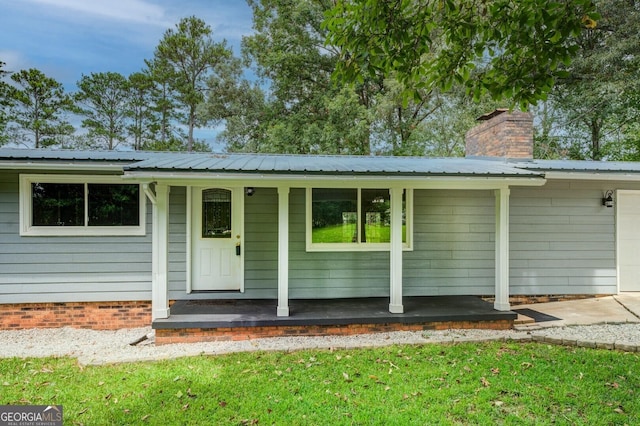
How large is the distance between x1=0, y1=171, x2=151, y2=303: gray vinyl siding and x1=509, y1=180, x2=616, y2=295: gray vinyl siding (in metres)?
6.79

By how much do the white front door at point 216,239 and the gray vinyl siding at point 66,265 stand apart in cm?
78

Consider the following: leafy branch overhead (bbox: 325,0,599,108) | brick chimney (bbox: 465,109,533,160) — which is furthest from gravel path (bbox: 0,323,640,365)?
brick chimney (bbox: 465,109,533,160)

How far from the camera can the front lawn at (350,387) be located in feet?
9.00

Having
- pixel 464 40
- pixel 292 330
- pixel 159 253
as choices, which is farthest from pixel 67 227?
pixel 464 40

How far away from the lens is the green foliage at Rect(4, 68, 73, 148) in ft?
56.1

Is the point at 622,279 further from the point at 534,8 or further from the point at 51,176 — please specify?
the point at 51,176

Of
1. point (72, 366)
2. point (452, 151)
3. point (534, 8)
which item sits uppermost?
point (452, 151)

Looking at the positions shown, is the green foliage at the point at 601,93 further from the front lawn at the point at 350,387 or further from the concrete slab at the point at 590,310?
the front lawn at the point at 350,387

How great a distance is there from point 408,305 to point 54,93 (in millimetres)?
22152

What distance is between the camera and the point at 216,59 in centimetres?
1842

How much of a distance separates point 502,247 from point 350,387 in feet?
11.0

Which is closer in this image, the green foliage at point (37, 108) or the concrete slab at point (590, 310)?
the concrete slab at point (590, 310)

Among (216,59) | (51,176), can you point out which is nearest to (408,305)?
(51,176)

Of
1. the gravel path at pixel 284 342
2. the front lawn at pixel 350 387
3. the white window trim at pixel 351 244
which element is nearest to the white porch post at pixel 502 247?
the gravel path at pixel 284 342
